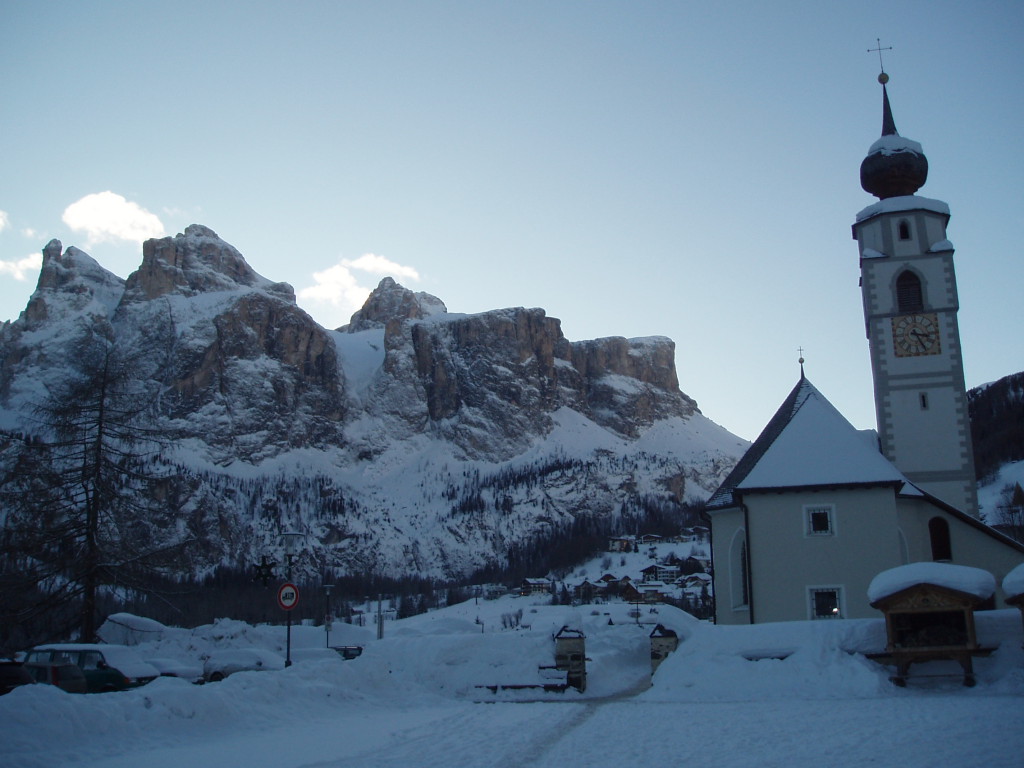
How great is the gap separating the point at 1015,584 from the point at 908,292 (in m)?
18.8

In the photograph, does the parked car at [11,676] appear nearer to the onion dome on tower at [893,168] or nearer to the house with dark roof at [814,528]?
the house with dark roof at [814,528]

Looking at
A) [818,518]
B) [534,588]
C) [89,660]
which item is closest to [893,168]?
[818,518]

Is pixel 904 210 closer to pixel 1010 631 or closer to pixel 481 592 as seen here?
pixel 1010 631

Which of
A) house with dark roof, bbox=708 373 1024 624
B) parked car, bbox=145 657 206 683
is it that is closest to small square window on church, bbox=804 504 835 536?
house with dark roof, bbox=708 373 1024 624

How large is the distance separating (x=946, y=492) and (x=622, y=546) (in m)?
122

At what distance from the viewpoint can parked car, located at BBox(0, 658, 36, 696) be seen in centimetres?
1792

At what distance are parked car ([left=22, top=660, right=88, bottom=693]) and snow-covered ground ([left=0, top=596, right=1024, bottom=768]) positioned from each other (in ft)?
10.0

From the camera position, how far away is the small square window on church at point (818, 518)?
26.4m

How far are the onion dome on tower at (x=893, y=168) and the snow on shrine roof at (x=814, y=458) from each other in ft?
34.3

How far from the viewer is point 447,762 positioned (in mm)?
11531

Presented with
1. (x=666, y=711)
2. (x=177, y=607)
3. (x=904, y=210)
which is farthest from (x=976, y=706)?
(x=904, y=210)

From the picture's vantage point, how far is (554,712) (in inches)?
693

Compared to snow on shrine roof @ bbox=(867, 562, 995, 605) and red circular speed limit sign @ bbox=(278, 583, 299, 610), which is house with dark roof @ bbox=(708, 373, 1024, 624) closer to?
snow on shrine roof @ bbox=(867, 562, 995, 605)

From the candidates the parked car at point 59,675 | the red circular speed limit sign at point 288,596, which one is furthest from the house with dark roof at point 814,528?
the parked car at point 59,675
